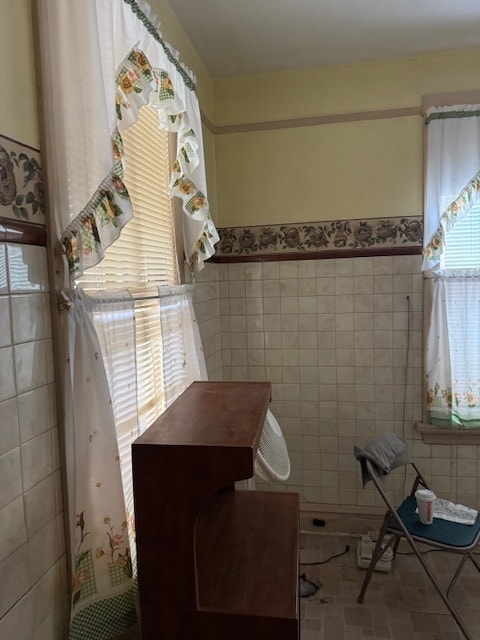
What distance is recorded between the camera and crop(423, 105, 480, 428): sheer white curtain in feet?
7.98

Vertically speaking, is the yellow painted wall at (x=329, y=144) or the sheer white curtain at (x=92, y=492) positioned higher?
the yellow painted wall at (x=329, y=144)

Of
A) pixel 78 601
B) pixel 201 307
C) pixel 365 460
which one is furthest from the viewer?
pixel 201 307

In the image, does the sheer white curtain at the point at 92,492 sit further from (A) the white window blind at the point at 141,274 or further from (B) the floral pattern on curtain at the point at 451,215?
(B) the floral pattern on curtain at the point at 451,215

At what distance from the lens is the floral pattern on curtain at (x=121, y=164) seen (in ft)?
3.70

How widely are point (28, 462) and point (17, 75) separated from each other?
0.86 metres

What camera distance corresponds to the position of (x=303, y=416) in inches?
110

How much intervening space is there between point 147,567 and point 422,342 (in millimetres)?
2046

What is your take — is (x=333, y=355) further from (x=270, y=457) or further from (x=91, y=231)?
(x=91, y=231)

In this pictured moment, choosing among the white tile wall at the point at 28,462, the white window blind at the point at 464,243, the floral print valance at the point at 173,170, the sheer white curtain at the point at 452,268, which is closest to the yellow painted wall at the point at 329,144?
the sheer white curtain at the point at 452,268

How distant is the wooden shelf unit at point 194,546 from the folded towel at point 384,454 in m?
1.02

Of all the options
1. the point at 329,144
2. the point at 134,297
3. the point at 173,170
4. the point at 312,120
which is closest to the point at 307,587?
the point at 134,297

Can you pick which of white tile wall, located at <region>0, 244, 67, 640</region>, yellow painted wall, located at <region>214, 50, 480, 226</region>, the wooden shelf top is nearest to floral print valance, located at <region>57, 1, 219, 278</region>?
white tile wall, located at <region>0, 244, 67, 640</region>

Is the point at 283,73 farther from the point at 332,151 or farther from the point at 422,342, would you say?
the point at 422,342

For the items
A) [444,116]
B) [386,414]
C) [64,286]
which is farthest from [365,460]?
[444,116]
